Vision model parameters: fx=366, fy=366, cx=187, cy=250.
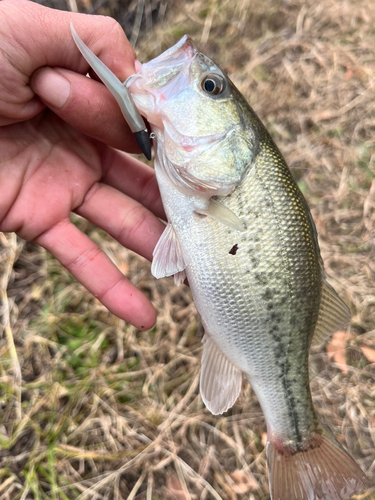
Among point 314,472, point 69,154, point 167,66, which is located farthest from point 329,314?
point 69,154

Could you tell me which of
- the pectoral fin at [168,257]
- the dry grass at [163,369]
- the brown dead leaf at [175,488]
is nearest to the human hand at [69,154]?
the pectoral fin at [168,257]

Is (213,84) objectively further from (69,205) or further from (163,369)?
(163,369)

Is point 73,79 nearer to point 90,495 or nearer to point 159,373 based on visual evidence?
point 159,373

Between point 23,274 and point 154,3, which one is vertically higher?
point 154,3

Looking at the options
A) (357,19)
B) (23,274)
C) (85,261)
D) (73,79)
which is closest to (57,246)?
(85,261)

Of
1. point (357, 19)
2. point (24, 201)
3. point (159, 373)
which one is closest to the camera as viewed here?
point (24, 201)

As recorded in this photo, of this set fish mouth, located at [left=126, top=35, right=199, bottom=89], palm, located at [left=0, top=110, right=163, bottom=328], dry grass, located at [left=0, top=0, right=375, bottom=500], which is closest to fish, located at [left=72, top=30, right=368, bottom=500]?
fish mouth, located at [left=126, top=35, right=199, bottom=89]

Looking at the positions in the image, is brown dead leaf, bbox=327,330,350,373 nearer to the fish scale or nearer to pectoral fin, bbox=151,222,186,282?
the fish scale
